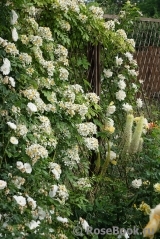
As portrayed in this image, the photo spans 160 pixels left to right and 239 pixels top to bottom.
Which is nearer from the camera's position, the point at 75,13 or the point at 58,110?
the point at 58,110

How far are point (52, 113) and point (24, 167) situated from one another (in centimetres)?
65

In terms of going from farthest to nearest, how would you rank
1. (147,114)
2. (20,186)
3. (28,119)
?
1. (147,114)
2. (28,119)
3. (20,186)

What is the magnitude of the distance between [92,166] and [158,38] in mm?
2788

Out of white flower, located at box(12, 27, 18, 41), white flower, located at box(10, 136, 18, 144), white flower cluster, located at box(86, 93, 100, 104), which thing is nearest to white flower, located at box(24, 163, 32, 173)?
white flower, located at box(10, 136, 18, 144)

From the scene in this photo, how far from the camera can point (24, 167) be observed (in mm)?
2848

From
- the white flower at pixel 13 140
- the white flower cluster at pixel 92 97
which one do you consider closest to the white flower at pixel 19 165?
the white flower at pixel 13 140

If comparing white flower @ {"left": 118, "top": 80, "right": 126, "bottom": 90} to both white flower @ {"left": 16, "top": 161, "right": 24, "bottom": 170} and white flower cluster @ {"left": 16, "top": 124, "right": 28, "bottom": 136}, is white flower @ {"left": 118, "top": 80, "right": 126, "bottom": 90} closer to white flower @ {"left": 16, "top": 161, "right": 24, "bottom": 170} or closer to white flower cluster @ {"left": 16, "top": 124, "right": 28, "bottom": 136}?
white flower cluster @ {"left": 16, "top": 124, "right": 28, "bottom": 136}

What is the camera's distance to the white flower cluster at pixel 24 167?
2838 mm

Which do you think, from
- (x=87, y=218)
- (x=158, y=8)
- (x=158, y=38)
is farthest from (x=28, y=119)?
(x=158, y=8)

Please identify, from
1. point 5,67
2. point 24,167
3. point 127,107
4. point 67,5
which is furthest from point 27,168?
point 127,107

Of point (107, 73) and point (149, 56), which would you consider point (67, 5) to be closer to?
point (107, 73)

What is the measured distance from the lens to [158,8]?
24328mm

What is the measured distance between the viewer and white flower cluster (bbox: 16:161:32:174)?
112 inches

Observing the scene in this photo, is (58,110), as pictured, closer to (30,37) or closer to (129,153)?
(30,37)
